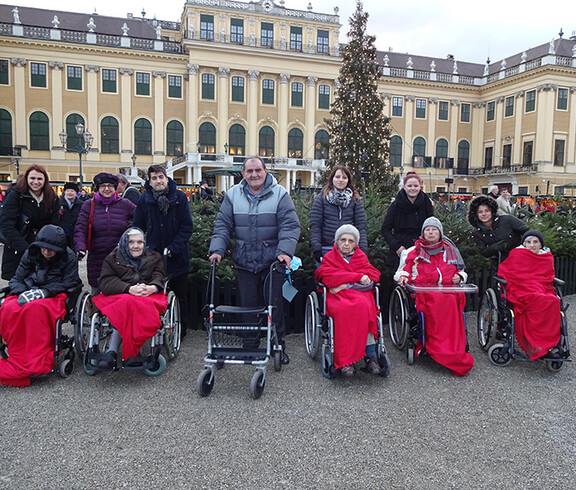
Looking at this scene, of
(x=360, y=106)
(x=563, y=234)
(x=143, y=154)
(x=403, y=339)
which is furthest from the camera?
(x=143, y=154)

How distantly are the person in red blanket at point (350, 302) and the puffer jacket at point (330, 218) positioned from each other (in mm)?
663

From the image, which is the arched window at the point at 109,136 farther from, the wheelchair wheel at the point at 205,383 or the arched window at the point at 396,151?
the wheelchair wheel at the point at 205,383

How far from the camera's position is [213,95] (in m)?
42.5

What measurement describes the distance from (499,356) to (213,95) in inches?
1632

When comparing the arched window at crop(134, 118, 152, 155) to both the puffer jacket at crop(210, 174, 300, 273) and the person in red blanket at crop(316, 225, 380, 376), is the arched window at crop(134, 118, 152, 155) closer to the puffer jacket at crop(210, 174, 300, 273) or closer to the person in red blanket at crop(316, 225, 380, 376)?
the puffer jacket at crop(210, 174, 300, 273)

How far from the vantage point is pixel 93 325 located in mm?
4254

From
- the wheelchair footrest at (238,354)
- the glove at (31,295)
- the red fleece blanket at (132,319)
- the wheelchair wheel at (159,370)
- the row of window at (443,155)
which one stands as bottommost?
the wheelchair wheel at (159,370)

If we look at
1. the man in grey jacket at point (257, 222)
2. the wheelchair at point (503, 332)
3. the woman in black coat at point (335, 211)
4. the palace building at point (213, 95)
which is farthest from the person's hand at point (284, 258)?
the palace building at point (213, 95)

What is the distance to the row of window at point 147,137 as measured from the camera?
39062 millimetres

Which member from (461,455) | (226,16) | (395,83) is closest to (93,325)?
(461,455)

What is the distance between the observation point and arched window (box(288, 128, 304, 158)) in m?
45.0

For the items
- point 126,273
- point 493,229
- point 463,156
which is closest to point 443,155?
point 463,156

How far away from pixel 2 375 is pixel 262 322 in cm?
233

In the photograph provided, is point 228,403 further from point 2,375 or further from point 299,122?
point 299,122
